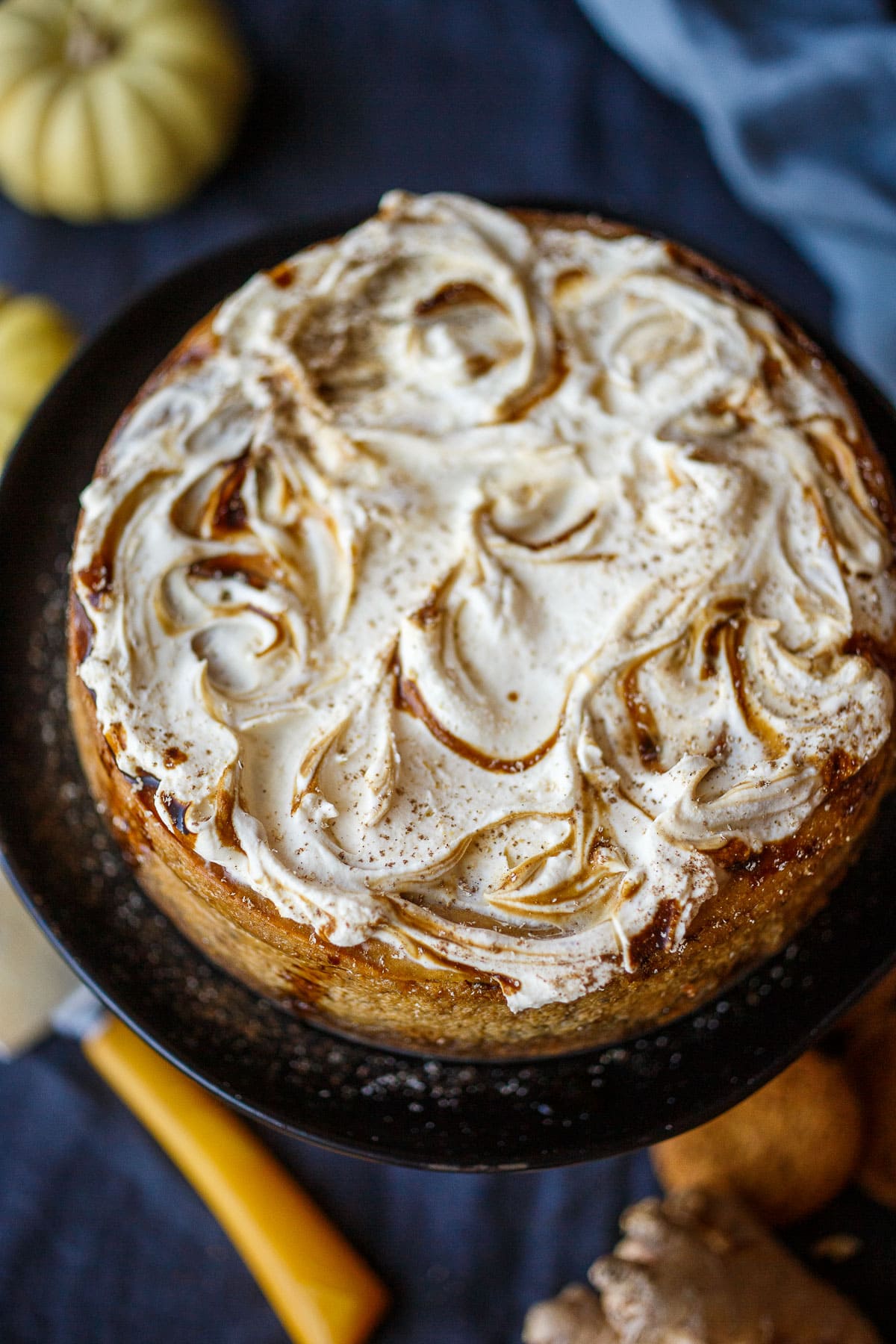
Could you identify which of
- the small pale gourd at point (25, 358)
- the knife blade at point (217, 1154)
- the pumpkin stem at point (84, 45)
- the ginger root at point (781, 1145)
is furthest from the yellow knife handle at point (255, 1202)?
the pumpkin stem at point (84, 45)

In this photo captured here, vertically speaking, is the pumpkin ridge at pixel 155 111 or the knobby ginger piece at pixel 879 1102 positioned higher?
the pumpkin ridge at pixel 155 111

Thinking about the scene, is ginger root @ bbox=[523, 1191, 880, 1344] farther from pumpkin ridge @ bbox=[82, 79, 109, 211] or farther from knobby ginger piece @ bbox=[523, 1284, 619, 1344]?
pumpkin ridge @ bbox=[82, 79, 109, 211]

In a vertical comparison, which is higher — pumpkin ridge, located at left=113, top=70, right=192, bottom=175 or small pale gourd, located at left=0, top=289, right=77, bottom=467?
pumpkin ridge, located at left=113, top=70, right=192, bottom=175

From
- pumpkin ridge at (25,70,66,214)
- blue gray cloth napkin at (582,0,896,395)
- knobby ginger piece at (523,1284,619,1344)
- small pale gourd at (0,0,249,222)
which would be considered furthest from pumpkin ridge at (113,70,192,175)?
knobby ginger piece at (523,1284,619,1344)

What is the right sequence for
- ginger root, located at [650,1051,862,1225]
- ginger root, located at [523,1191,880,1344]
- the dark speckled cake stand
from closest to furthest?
1. the dark speckled cake stand
2. ginger root, located at [523,1191,880,1344]
3. ginger root, located at [650,1051,862,1225]

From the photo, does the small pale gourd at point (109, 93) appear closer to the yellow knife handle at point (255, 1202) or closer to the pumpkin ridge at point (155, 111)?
the pumpkin ridge at point (155, 111)
